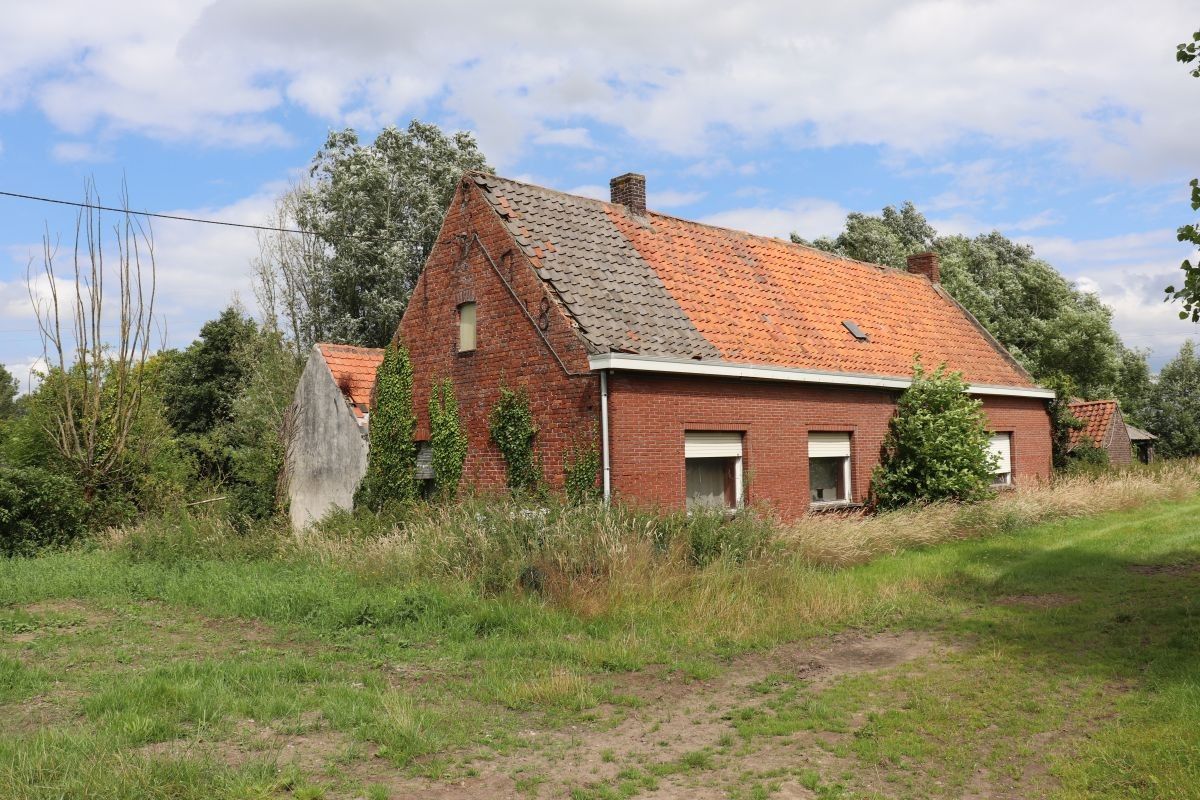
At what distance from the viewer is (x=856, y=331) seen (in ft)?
64.2

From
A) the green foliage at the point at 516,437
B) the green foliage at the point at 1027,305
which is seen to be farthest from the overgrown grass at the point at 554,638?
the green foliage at the point at 1027,305

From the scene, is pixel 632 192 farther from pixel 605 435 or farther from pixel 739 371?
pixel 605 435

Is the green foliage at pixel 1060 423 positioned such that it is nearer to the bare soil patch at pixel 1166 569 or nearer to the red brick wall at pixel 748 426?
the red brick wall at pixel 748 426

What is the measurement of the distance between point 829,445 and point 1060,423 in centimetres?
975

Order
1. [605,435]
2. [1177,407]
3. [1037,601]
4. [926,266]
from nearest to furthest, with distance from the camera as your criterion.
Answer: [1037,601]
[605,435]
[926,266]
[1177,407]

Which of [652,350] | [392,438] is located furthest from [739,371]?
[392,438]

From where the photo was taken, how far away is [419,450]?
1752cm

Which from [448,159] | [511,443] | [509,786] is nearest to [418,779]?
[509,786]

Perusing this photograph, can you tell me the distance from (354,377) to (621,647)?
12326mm

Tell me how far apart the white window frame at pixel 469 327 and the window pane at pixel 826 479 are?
638cm

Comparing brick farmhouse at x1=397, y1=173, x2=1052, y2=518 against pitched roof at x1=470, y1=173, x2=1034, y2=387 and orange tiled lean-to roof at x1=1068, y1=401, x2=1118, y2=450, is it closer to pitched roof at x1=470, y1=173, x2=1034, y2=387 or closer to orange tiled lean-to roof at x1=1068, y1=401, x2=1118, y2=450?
pitched roof at x1=470, y1=173, x2=1034, y2=387

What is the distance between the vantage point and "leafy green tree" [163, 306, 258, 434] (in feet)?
110

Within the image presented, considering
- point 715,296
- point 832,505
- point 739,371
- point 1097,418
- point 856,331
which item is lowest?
point 832,505

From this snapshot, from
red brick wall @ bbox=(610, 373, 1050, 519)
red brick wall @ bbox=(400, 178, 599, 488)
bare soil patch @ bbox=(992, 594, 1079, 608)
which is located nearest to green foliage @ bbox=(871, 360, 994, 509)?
red brick wall @ bbox=(610, 373, 1050, 519)
